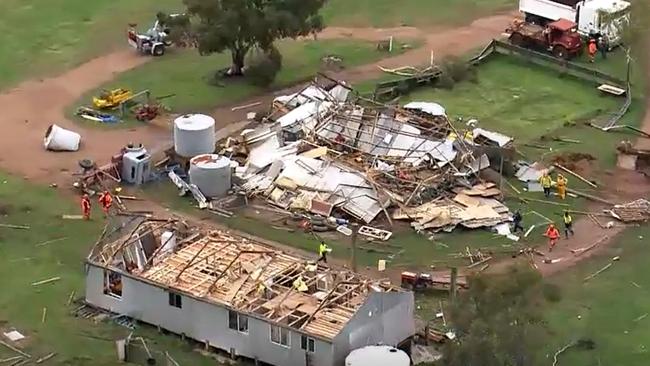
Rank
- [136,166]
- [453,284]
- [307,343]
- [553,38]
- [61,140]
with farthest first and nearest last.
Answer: [553,38]
[61,140]
[136,166]
[453,284]
[307,343]

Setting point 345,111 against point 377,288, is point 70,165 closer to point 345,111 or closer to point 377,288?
point 345,111


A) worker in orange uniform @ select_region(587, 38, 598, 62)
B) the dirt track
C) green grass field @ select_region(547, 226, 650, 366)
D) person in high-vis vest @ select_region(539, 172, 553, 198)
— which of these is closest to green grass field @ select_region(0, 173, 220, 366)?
the dirt track

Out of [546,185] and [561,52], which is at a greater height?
[561,52]

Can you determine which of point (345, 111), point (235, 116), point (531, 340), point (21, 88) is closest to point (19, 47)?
point (21, 88)

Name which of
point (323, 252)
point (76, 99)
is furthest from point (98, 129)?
point (323, 252)

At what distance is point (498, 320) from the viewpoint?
103 ft

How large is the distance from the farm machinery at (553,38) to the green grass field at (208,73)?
16.6 feet

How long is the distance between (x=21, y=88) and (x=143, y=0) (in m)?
11.0

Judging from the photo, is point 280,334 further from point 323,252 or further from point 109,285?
point 323,252

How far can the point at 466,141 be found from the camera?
4594 cm

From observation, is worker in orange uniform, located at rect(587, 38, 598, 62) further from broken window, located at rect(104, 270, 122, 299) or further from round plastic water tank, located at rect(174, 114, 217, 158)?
broken window, located at rect(104, 270, 122, 299)

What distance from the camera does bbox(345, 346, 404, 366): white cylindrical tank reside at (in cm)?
3353

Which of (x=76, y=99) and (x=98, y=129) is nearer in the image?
(x=98, y=129)

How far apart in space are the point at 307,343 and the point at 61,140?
16.2 m
